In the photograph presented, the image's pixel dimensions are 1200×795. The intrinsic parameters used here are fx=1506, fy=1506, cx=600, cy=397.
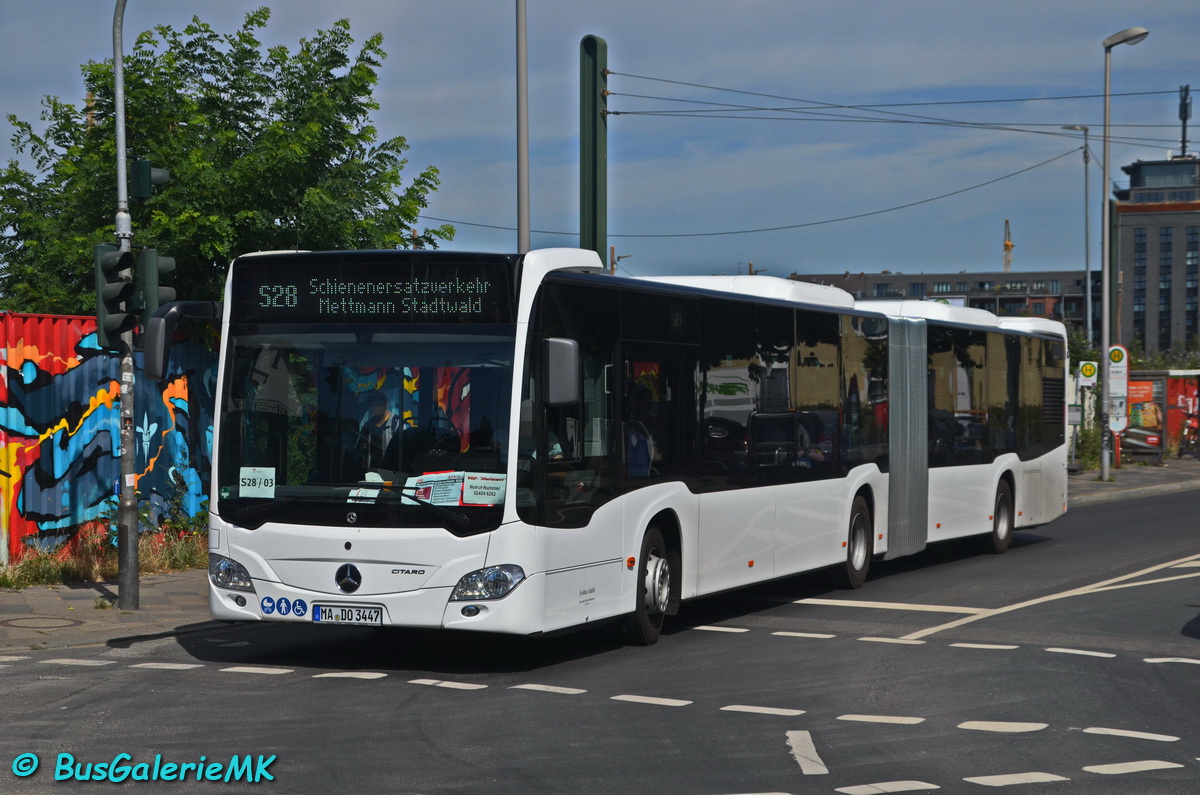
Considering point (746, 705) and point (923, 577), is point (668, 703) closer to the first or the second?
point (746, 705)

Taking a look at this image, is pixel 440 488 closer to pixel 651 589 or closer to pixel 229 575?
pixel 229 575

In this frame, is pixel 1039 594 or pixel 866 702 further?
pixel 1039 594

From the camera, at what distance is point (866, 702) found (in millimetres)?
9102

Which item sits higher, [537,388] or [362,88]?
[362,88]

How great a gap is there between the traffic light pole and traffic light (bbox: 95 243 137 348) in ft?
0.24

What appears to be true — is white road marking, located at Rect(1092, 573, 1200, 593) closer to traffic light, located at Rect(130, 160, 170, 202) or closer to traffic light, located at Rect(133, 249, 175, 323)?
traffic light, located at Rect(133, 249, 175, 323)

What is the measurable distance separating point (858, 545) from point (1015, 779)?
345 inches

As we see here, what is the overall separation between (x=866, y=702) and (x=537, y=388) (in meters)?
2.89

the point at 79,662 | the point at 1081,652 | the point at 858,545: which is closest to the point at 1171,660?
the point at 1081,652

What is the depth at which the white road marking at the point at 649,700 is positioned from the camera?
29.5 feet

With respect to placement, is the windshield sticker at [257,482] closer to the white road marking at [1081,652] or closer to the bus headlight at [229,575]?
the bus headlight at [229,575]

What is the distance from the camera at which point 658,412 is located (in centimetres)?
1160

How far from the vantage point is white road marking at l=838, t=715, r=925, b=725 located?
333 inches

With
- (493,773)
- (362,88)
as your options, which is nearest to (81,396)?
(362,88)
